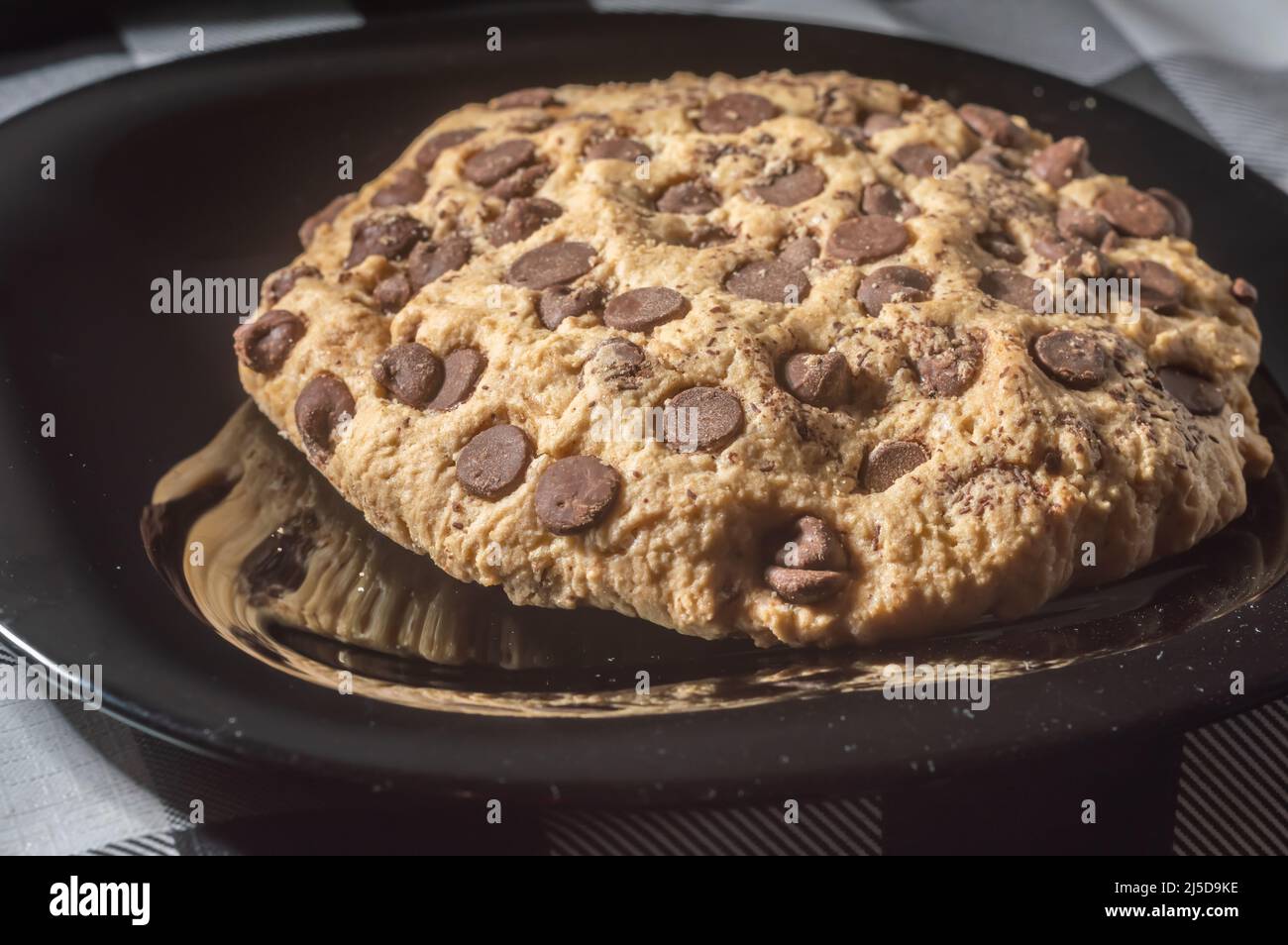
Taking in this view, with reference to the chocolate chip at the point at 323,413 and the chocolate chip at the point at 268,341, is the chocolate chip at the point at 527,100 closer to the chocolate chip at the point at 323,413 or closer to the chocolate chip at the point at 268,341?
the chocolate chip at the point at 268,341

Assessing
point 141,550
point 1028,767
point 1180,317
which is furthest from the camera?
point 1180,317

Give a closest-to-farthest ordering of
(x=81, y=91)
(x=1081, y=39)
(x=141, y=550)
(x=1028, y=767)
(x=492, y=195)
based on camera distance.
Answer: (x=1028, y=767)
(x=141, y=550)
(x=492, y=195)
(x=81, y=91)
(x=1081, y=39)

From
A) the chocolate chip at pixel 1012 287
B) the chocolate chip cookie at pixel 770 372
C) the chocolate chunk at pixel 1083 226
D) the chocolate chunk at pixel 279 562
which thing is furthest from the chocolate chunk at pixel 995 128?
the chocolate chunk at pixel 279 562

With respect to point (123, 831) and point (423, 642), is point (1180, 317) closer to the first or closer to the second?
point (423, 642)

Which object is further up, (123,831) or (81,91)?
(81,91)

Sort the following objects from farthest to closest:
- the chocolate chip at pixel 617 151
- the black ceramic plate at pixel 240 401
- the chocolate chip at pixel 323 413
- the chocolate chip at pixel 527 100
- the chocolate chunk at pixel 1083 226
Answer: the chocolate chip at pixel 527 100 < the chocolate chip at pixel 617 151 < the chocolate chunk at pixel 1083 226 < the chocolate chip at pixel 323 413 < the black ceramic plate at pixel 240 401

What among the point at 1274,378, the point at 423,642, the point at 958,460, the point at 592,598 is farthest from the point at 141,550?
the point at 1274,378

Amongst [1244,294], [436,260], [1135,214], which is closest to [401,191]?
[436,260]
